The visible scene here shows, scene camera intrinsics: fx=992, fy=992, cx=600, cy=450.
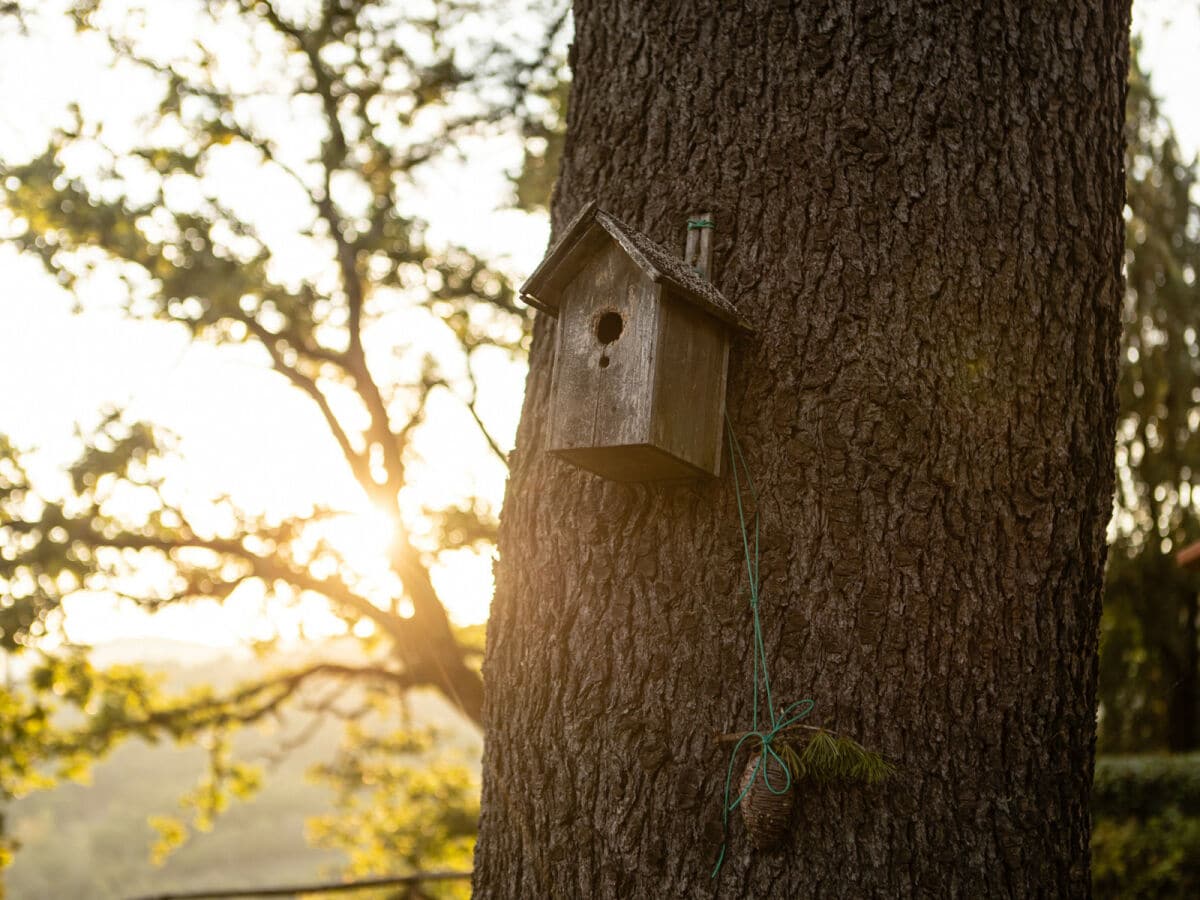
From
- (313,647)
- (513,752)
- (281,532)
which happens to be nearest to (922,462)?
(513,752)

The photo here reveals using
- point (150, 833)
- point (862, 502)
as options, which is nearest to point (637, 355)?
point (862, 502)

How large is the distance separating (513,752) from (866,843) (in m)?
0.66

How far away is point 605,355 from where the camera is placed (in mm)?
1803

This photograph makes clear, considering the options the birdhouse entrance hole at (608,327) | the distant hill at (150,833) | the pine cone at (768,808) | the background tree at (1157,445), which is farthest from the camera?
the distant hill at (150,833)

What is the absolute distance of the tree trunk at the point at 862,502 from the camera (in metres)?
1.62

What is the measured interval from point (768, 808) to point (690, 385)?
71 cm

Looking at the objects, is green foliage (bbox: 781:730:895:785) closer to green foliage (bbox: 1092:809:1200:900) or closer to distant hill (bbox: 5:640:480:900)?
green foliage (bbox: 1092:809:1200:900)

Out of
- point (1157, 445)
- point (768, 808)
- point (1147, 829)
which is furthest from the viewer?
point (1157, 445)

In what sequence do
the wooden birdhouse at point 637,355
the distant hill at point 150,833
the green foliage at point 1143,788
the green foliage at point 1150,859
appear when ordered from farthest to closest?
the distant hill at point 150,833 → the green foliage at point 1143,788 → the green foliage at point 1150,859 → the wooden birdhouse at point 637,355

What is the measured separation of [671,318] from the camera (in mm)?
1745

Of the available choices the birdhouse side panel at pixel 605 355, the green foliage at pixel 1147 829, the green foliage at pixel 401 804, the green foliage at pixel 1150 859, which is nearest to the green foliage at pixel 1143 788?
the green foliage at pixel 1147 829

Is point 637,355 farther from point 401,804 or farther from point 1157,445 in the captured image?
point 401,804

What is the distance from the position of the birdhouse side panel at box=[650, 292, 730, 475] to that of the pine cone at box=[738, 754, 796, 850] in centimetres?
51

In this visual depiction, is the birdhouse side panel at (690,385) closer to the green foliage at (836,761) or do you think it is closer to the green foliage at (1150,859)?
the green foliage at (836,761)
